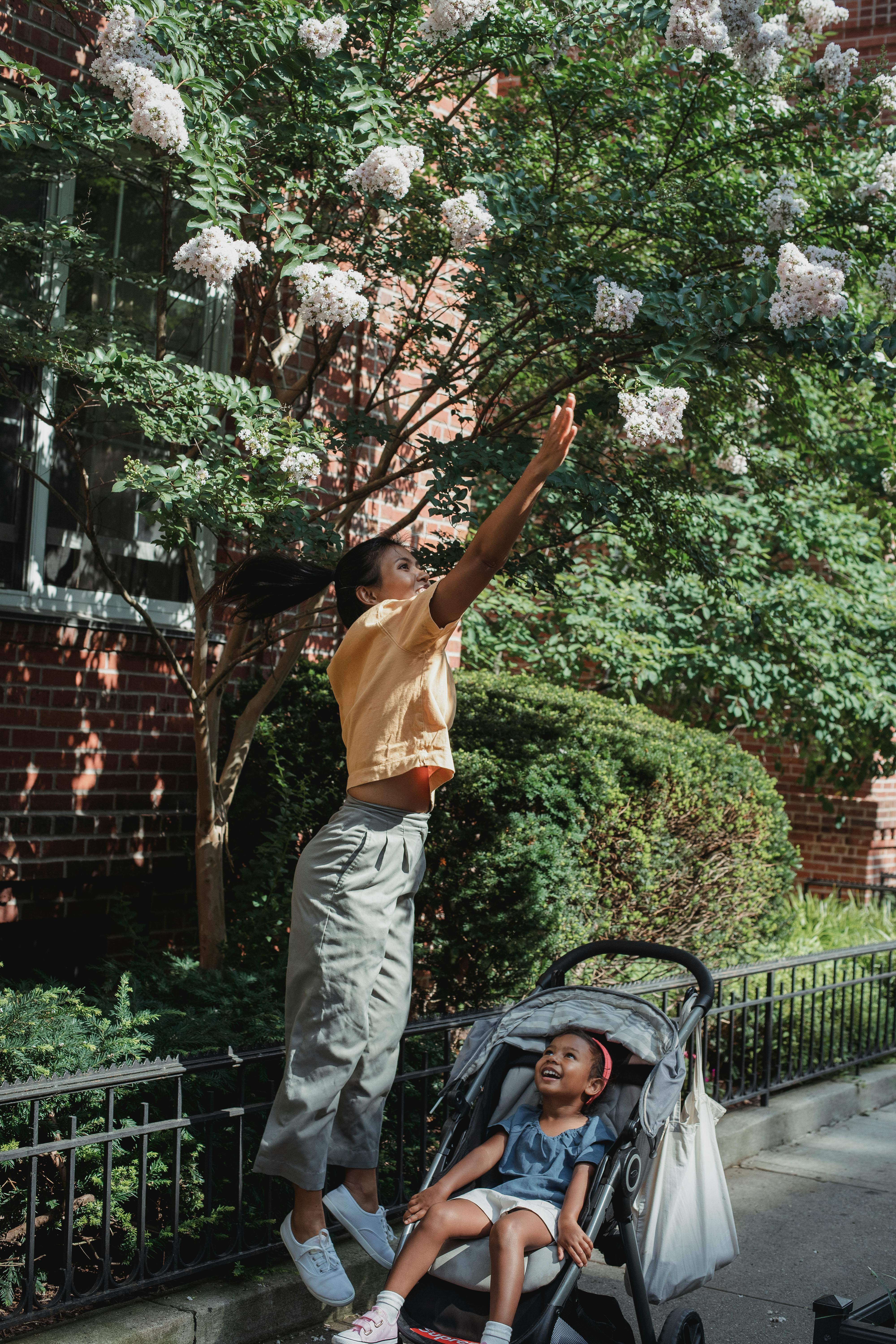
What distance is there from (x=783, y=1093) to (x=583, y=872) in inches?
73.2

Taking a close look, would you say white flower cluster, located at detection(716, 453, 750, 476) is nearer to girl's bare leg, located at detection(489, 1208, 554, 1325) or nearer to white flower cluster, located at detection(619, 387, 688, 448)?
white flower cluster, located at detection(619, 387, 688, 448)

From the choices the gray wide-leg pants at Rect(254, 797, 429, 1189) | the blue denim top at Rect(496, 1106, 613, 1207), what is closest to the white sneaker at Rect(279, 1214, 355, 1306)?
the gray wide-leg pants at Rect(254, 797, 429, 1189)

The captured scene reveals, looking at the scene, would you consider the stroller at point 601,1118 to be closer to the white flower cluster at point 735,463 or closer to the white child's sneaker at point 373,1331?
the white child's sneaker at point 373,1331

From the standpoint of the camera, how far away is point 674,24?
4383 mm

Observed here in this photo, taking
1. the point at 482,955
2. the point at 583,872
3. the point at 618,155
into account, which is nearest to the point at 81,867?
the point at 482,955

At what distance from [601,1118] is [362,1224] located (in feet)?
2.37

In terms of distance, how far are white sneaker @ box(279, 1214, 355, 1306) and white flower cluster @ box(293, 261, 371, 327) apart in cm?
256

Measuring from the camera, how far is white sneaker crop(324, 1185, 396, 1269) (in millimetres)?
3248

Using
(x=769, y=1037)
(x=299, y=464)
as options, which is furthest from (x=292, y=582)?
(x=769, y=1037)

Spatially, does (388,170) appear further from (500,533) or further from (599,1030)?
(599,1030)

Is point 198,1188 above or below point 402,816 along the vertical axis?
below

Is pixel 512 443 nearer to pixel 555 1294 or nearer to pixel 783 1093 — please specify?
pixel 555 1294

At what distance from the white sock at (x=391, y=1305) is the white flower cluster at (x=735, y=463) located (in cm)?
459

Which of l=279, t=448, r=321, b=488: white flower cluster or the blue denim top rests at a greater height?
l=279, t=448, r=321, b=488: white flower cluster
